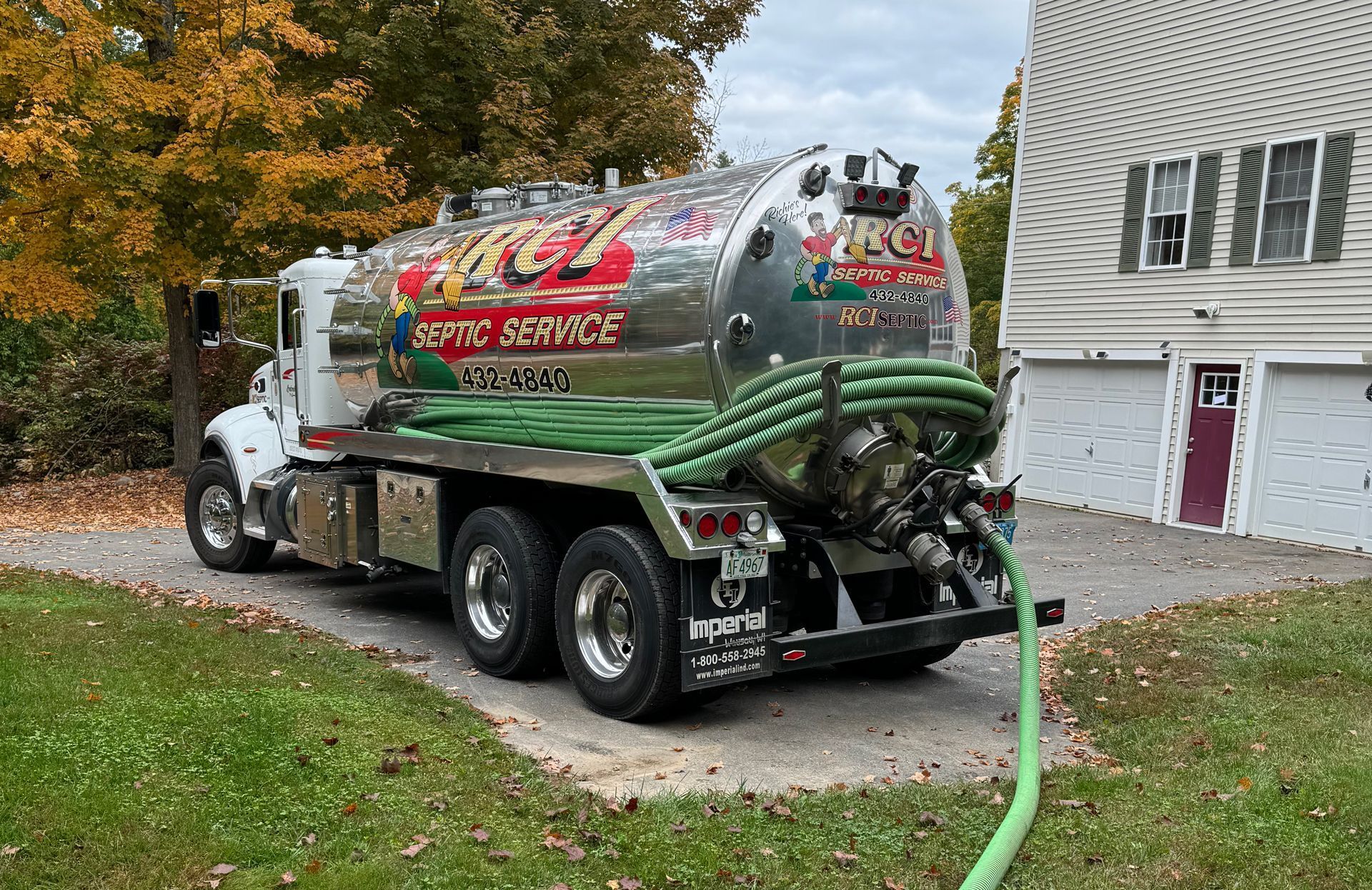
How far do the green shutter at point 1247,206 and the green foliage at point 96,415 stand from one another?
16.9m

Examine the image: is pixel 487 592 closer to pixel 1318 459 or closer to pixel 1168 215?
pixel 1318 459

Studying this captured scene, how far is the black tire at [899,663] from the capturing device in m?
7.41

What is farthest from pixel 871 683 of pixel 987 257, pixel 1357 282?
pixel 987 257

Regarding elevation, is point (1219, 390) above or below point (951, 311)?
below

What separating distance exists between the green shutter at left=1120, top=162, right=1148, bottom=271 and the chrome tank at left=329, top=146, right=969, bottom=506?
31.7 ft

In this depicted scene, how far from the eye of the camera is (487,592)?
7.52 metres

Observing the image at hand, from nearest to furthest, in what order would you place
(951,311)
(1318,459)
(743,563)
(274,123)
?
1. (743,563)
2. (951,311)
3. (1318,459)
4. (274,123)

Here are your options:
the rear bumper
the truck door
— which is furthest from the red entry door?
the truck door

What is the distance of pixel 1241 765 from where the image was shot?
539 cm

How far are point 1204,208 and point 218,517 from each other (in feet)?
40.5

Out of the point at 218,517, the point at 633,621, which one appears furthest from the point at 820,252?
the point at 218,517

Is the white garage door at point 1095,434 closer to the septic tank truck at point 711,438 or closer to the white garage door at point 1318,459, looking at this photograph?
the white garage door at point 1318,459

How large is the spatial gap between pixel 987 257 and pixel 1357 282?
26854 millimetres

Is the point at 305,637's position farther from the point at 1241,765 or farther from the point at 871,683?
the point at 1241,765
